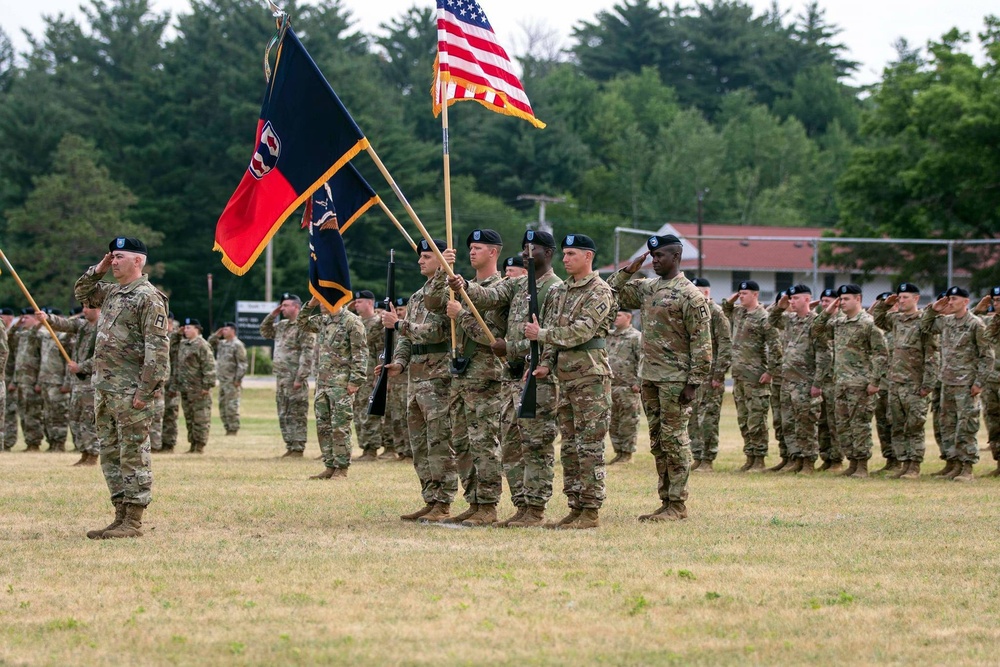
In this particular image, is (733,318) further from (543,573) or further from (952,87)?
(952,87)

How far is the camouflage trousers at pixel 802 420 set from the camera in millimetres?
17000

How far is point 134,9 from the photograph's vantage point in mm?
73562

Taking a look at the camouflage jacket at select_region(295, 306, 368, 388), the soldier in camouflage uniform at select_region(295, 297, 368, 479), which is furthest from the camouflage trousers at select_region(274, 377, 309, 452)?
the soldier in camouflage uniform at select_region(295, 297, 368, 479)

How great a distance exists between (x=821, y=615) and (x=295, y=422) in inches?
518

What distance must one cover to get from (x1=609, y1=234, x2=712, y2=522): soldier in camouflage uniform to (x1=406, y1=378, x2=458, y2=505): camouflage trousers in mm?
1701

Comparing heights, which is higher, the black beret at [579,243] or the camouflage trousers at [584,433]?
the black beret at [579,243]

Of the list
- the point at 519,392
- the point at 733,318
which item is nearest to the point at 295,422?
the point at 733,318

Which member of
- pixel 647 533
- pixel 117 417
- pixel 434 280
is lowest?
pixel 647 533

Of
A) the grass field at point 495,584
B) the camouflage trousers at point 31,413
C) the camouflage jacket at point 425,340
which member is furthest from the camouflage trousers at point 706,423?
the camouflage trousers at point 31,413

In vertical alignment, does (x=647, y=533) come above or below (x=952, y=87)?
below

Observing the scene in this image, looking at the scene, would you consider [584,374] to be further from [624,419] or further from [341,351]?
[624,419]

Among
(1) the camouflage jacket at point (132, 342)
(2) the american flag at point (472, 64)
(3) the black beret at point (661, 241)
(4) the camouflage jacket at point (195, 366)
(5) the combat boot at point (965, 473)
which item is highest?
(2) the american flag at point (472, 64)

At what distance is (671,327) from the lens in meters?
11.4

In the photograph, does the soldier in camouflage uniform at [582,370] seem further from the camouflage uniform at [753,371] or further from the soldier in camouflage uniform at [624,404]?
the soldier in camouflage uniform at [624,404]
